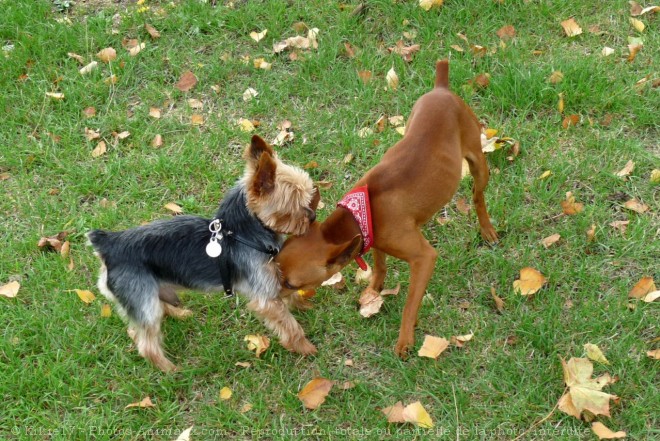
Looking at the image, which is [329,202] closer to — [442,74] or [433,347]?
[442,74]

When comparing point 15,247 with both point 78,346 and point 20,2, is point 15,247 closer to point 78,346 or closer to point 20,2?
point 78,346

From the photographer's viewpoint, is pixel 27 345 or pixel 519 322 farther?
pixel 27 345

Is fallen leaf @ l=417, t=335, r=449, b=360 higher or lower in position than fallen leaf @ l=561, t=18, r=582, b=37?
lower

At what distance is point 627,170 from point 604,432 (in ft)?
6.74

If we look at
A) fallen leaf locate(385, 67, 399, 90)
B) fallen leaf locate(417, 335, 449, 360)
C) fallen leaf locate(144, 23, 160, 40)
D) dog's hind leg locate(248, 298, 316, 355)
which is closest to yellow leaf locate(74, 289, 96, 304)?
dog's hind leg locate(248, 298, 316, 355)

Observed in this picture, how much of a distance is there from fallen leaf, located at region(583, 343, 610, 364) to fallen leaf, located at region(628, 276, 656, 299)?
511 millimetres

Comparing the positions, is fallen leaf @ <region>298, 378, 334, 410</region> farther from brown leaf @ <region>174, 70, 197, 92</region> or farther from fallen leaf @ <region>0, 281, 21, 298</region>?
brown leaf @ <region>174, 70, 197, 92</region>

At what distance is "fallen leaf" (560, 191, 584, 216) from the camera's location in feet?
14.2

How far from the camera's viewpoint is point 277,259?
139 inches

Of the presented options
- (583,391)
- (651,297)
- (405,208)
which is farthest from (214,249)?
(651,297)

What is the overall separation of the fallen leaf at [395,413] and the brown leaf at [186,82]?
3.50 meters

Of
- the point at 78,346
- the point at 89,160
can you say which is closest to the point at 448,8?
the point at 89,160

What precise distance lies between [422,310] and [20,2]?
5.20m

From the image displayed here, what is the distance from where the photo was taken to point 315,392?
3592 millimetres
